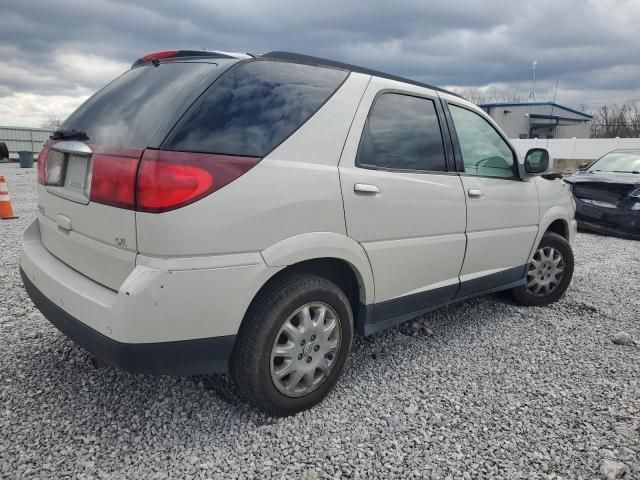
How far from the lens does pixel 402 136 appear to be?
9.62 feet

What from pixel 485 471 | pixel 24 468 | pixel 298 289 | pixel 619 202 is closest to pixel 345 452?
pixel 485 471

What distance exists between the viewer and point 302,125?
238 cm

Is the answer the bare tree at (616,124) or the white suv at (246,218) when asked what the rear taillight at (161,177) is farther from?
the bare tree at (616,124)

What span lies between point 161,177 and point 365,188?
42.9 inches

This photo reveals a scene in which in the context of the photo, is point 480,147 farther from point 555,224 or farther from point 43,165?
point 43,165

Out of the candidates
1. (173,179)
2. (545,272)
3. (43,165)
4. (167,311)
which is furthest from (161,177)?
(545,272)

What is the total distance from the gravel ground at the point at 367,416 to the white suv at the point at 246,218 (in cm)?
29

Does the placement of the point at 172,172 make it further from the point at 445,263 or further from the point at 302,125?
the point at 445,263

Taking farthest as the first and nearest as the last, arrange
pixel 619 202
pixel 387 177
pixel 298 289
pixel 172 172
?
pixel 619 202 < pixel 387 177 < pixel 298 289 < pixel 172 172

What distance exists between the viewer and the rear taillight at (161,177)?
196 centimetres

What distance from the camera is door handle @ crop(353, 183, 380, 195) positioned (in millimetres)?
2539

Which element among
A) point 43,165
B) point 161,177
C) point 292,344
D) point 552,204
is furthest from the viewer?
point 552,204

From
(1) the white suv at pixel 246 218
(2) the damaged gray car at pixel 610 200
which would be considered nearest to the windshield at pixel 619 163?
(2) the damaged gray car at pixel 610 200

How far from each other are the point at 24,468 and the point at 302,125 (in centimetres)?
198
